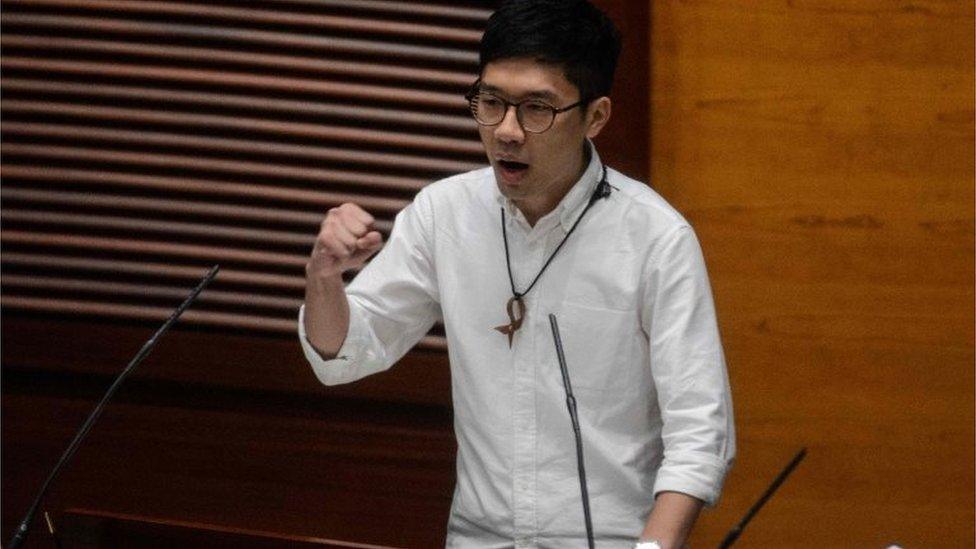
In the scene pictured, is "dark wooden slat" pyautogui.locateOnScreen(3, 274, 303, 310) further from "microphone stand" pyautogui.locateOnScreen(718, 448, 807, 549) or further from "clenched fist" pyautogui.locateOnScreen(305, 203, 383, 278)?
"microphone stand" pyautogui.locateOnScreen(718, 448, 807, 549)

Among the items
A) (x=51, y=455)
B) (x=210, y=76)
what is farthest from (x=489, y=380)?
(x=51, y=455)

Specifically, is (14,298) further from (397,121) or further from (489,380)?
(489,380)

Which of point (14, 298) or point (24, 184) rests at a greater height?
point (24, 184)

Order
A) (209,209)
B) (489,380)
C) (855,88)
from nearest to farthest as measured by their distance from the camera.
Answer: (489,380)
(855,88)
(209,209)

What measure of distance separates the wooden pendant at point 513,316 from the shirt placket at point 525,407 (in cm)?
1

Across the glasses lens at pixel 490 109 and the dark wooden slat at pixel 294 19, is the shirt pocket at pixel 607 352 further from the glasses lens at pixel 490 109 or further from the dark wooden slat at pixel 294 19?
the dark wooden slat at pixel 294 19

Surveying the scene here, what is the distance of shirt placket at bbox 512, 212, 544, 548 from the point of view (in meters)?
2.63

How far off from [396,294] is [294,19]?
4.46 ft

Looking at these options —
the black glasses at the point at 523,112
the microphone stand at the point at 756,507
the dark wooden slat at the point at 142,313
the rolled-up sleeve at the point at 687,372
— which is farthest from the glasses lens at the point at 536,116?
the dark wooden slat at the point at 142,313

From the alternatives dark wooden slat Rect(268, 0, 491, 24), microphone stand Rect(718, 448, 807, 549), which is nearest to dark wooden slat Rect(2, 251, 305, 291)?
dark wooden slat Rect(268, 0, 491, 24)

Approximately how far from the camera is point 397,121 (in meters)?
3.91

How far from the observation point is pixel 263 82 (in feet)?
12.9

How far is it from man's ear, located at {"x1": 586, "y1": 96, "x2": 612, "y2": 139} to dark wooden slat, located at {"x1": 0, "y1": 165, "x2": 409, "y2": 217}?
131 cm

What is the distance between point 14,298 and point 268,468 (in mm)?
800
